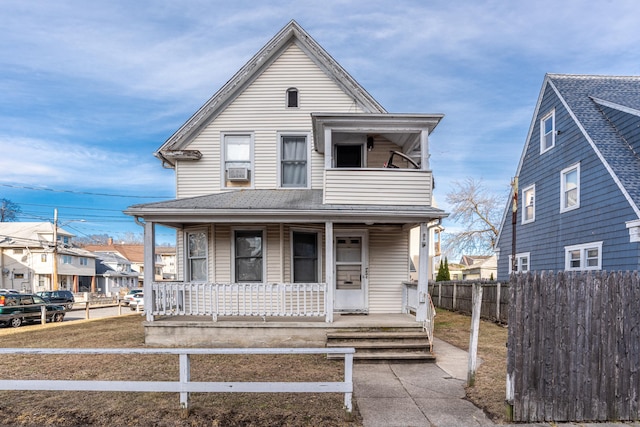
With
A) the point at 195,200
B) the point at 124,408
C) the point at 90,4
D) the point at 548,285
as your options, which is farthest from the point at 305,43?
the point at 124,408

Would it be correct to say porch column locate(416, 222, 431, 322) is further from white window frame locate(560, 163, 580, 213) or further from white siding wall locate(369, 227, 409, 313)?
white window frame locate(560, 163, 580, 213)

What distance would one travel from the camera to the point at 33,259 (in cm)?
4047

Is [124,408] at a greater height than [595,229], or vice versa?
[595,229]

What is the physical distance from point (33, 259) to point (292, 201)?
43626 millimetres

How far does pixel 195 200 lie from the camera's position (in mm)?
9945

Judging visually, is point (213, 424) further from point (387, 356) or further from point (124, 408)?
point (387, 356)

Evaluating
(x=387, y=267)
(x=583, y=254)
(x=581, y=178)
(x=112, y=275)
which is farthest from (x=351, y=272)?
(x=112, y=275)

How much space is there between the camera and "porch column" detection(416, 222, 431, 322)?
8.57 meters

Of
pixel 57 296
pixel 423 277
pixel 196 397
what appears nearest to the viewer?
pixel 196 397

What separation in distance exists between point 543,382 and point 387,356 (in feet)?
10.9

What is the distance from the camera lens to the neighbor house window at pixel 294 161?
1121 cm

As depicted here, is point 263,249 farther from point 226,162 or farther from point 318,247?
point 226,162

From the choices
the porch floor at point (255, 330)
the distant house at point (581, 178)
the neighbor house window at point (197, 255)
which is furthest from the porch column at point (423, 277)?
the distant house at point (581, 178)

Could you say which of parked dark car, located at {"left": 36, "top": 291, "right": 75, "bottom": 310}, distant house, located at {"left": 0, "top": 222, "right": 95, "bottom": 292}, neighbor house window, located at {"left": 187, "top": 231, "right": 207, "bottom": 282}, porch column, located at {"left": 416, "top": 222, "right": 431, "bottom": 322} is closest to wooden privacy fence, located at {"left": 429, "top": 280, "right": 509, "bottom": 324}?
porch column, located at {"left": 416, "top": 222, "right": 431, "bottom": 322}
